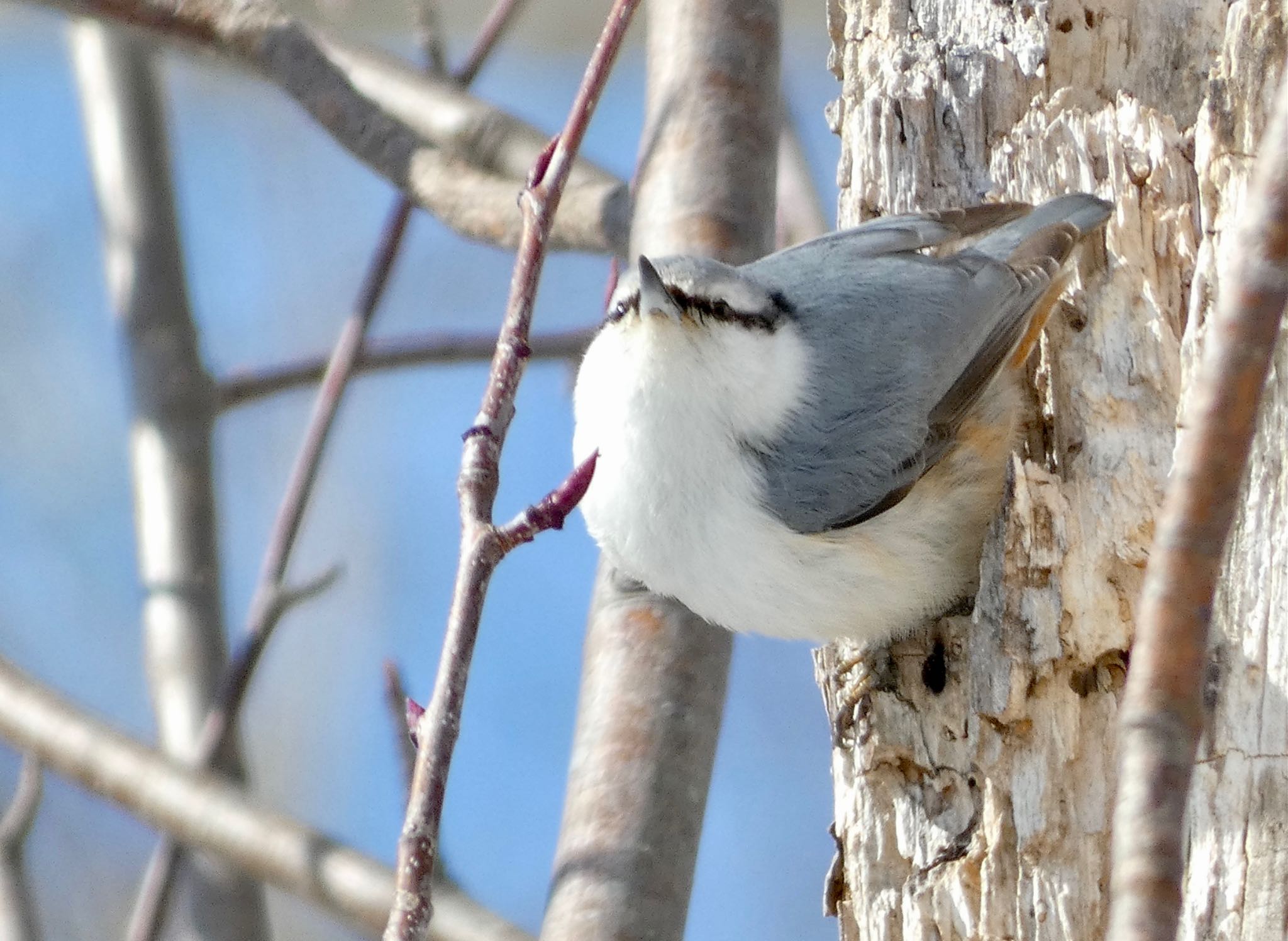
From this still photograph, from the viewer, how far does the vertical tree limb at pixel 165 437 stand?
194 centimetres

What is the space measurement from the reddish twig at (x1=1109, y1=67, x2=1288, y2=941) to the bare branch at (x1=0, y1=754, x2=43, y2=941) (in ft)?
4.43

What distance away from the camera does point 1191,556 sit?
45 cm

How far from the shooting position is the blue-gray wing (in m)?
1.30

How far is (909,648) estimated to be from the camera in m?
Result: 1.37

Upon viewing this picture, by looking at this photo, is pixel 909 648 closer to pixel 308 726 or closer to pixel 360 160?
pixel 360 160

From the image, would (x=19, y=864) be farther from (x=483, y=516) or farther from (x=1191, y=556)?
(x=1191, y=556)

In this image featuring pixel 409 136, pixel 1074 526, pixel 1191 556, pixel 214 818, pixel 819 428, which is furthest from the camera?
pixel 409 136

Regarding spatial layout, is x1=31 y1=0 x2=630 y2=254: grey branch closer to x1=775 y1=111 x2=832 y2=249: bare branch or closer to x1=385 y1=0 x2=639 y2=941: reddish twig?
x1=775 y1=111 x2=832 y2=249: bare branch

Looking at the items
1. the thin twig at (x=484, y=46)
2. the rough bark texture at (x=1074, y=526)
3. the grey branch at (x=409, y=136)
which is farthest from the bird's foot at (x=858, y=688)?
the thin twig at (x=484, y=46)

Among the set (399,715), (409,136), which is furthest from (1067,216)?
(409,136)

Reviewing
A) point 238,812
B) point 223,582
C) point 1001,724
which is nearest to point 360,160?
point 223,582

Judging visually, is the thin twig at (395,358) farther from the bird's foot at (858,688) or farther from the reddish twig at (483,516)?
the reddish twig at (483,516)

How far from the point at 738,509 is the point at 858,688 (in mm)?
221

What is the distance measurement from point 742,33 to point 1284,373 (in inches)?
32.1
